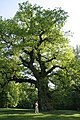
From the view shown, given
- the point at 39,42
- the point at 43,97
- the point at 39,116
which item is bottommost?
the point at 39,116

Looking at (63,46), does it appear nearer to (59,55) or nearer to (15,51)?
(59,55)

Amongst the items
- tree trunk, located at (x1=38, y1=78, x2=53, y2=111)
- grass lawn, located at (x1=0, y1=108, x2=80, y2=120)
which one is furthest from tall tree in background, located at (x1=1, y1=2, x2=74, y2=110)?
grass lawn, located at (x1=0, y1=108, x2=80, y2=120)

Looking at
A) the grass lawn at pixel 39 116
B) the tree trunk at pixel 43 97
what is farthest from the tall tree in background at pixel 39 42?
the grass lawn at pixel 39 116

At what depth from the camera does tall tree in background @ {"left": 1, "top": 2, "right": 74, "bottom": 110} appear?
40656mm

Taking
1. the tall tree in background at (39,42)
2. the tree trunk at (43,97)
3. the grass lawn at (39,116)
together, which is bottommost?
the grass lawn at (39,116)

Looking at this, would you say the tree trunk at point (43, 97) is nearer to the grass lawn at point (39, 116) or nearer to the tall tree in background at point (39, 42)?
the tall tree in background at point (39, 42)

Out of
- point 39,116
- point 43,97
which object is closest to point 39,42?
point 43,97

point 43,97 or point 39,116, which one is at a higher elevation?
point 43,97

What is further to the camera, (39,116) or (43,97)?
(43,97)

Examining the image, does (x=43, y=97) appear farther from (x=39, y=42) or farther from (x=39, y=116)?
(x=39, y=116)

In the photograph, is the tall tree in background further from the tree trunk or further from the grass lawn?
the grass lawn

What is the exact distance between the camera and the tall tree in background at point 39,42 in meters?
40.7

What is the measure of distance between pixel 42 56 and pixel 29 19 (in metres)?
6.69

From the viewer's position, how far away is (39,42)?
42594mm
